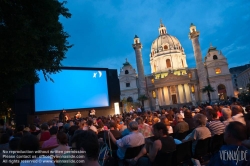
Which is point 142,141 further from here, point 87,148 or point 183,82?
point 183,82

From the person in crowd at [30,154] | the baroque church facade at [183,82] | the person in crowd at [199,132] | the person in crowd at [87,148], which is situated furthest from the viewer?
the baroque church facade at [183,82]

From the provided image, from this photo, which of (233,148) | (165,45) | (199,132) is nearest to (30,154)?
(233,148)

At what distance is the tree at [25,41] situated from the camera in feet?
26.1

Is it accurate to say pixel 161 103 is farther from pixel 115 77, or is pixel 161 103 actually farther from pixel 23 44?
pixel 23 44

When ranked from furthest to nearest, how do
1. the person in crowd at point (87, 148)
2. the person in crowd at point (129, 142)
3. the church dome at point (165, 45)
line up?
the church dome at point (165, 45) < the person in crowd at point (129, 142) < the person in crowd at point (87, 148)

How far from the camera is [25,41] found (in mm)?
8133

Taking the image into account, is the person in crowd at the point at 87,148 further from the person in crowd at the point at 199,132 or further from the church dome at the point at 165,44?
the church dome at the point at 165,44

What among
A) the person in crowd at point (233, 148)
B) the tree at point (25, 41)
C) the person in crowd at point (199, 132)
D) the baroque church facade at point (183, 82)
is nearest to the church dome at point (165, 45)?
the baroque church facade at point (183, 82)

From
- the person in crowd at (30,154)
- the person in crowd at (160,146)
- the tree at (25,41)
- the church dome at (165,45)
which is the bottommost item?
the person in crowd at (160,146)

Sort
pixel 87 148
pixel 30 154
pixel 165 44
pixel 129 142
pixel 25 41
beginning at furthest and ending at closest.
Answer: pixel 165 44 < pixel 25 41 < pixel 129 142 < pixel 30 154 < pixel 87 148

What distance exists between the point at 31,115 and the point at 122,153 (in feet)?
47.4

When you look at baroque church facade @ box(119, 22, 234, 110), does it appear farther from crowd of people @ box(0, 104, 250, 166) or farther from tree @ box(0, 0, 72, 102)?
crowd of people @ box(0, 104, 250, 166)

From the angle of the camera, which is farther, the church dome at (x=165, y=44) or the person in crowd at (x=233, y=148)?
the church dome at (x=165, y=44)

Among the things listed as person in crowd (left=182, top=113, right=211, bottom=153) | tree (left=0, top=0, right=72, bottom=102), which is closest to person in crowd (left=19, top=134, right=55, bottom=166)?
person in crowd (left=182, top=113, right=211, bottom=153)
